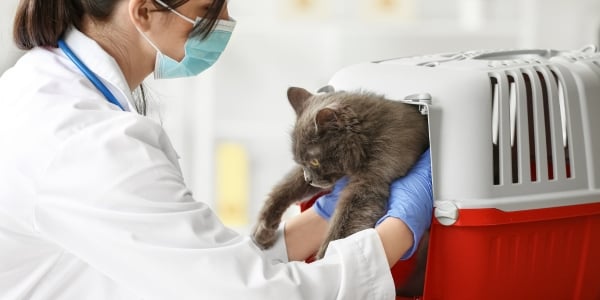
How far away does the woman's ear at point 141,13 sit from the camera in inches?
43.1

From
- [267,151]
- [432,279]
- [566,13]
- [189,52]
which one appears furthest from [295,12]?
[432,279]

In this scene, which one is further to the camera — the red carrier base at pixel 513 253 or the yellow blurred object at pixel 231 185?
the yellow blurred object at pixel 231 185

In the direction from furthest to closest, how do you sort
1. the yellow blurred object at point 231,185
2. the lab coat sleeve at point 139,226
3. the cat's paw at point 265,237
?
the yellow blurred object at point 231,185 → the cat's paw at point 265,237 → the lab coat sleeve at point 139,226

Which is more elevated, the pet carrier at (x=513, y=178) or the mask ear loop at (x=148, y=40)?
the mask ear loop at (x=148, y=40)

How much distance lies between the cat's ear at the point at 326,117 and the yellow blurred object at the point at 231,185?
232 centimetres

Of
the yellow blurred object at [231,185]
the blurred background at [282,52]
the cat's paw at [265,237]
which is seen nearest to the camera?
the cat's paw at [265,237]

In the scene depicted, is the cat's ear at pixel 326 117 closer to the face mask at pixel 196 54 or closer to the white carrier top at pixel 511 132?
the white carrier top at pixel 511 132

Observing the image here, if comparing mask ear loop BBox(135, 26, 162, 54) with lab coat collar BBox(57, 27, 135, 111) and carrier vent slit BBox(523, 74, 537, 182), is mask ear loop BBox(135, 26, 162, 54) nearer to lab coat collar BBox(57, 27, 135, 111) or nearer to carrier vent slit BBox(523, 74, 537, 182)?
lab coat collar BBox(57, 27, 135, 111)

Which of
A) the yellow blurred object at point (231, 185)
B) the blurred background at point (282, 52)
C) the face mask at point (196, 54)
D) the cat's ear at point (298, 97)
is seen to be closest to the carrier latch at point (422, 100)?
the cat's ear at point (298, 97)

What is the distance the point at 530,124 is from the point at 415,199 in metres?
0.22

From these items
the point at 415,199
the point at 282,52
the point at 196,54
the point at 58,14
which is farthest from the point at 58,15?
the point at 282,52

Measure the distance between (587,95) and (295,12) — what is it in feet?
7.77

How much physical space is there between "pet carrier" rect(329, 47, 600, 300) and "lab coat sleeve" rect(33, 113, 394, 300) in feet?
0.81

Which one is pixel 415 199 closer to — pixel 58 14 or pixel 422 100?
pixel 422 100
